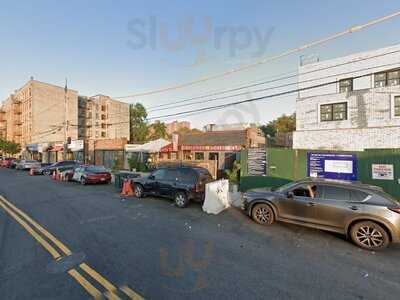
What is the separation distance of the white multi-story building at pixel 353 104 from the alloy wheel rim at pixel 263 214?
12.8m

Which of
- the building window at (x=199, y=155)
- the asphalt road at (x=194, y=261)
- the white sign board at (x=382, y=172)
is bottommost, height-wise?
the asphalt road at (x=194, y=261)

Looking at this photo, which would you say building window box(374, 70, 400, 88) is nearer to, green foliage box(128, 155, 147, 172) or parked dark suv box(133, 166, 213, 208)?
parked dark suv box(133, 166, 213, 208)

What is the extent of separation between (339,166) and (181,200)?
7493 mm

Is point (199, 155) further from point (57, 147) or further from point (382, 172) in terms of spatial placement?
point (57, 147)

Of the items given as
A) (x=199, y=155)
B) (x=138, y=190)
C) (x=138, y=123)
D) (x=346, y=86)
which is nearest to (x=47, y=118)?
(x=138, y=123)

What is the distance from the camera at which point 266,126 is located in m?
59.5

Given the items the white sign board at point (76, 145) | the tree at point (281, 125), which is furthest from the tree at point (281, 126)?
the white sign board at point (76, 145)

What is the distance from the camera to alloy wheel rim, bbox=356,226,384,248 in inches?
212

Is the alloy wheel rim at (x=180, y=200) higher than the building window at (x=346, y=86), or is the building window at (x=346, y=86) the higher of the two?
the building window at (x=346, y=86)

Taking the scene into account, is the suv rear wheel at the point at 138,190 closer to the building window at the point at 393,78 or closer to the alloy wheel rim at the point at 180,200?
the alloy wheel rim at the point at 180,200

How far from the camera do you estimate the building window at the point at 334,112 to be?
18.5 m

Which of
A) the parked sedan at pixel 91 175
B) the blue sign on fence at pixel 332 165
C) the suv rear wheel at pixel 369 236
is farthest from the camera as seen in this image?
the parked sedan at pixel 91 175

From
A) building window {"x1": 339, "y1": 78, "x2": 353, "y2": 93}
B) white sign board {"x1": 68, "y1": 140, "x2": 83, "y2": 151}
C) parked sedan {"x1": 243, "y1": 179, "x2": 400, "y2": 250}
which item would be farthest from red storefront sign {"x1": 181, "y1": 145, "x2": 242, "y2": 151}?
Answer: white sign board {"x1": 68, "y1": 140, "x2": 83, "y2": 151}

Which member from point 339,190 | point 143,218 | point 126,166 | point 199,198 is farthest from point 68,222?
point 126,166
